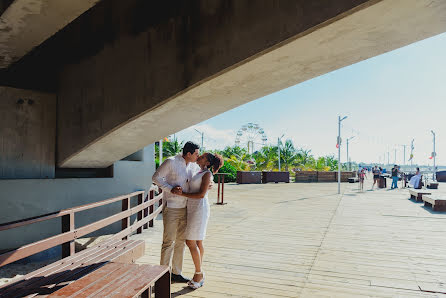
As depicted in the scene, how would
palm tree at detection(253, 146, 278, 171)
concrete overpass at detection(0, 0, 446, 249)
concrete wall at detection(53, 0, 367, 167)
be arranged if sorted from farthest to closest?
1. palm tree at detection(253, 146, 278, 171)
2. concrete wall at detection(53, 0, 367, 167)
3. concrete overpass at detection(0, 0, 446, 249)

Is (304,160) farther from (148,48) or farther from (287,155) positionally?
(148,48)

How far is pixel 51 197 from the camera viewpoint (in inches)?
264

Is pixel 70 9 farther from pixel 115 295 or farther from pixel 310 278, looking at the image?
pixel 310 278

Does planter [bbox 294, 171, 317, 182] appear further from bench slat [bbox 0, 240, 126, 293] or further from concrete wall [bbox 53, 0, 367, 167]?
bench slat [bbox 0, 240, 126, 293]

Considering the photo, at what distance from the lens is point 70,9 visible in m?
4.11

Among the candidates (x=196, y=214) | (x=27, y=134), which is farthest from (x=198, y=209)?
(x=27, y=134)

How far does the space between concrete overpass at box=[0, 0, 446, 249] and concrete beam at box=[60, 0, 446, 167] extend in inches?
0.6

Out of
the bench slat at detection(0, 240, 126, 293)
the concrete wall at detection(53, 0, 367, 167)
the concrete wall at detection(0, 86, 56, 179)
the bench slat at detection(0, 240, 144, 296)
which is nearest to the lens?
the bench slat at detection(0, 240, 144, 296)

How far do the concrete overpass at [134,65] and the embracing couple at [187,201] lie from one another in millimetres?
1147

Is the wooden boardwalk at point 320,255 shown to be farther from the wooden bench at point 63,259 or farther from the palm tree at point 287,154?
the palm tree at point 287,154

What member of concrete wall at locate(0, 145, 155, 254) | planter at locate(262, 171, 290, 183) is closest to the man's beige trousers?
concrete wall at locate(0, 145, 155, 254)

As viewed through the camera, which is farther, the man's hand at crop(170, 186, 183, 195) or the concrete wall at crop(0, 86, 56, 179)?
the concrete wall at crop(0, 86, 56, 179)

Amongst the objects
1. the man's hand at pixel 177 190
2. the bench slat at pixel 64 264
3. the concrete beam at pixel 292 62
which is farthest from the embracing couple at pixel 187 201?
the concrete beam at pixel 292 62

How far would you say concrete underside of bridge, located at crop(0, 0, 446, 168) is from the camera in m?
3.58
